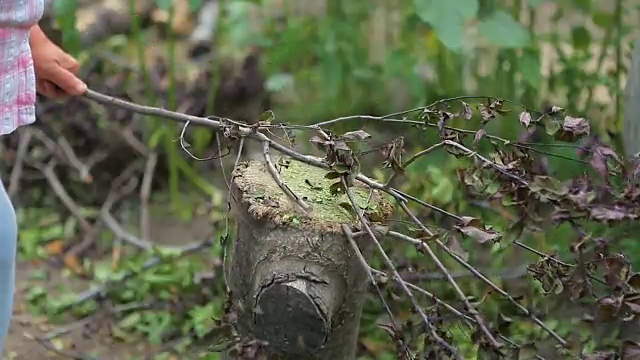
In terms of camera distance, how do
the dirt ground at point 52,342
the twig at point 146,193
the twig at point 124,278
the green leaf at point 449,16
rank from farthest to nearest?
the twig at point 146,193 < the twig at point 124,278 < the dirt ground at point 52,342 < the green leaf at point 449,16

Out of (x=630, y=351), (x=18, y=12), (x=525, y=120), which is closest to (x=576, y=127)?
(x=525, y=120)

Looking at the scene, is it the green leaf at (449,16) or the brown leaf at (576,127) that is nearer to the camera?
the brown leaf at (576,127)

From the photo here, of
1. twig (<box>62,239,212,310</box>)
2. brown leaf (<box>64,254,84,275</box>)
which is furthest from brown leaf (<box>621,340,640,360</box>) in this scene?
brown leaf (<box>64,254,84,275</box>)

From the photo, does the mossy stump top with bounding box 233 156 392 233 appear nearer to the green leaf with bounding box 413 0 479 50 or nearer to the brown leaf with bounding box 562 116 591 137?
the brown leaf with bounding box 562 116 591 137

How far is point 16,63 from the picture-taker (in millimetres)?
1354

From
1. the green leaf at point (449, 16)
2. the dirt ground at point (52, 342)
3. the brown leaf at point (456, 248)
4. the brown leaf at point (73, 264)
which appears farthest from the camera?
the brown leaf at point (73, 264)

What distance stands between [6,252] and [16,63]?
0.32m

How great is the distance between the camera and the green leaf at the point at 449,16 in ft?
5.99

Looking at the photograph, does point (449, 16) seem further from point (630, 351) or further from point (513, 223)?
point (630, 351)

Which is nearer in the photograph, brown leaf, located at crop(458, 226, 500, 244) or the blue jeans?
brown leaf, located at crop(458, 226, 500, 244)

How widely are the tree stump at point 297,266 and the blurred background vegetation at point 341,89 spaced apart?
380 mm

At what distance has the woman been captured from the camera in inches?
51.9

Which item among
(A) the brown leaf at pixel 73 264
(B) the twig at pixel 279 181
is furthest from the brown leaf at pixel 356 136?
(A) the brown leaf at pixel 73 264

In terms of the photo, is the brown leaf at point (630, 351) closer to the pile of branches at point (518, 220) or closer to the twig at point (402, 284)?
the pile of branches at point (518, 220)
